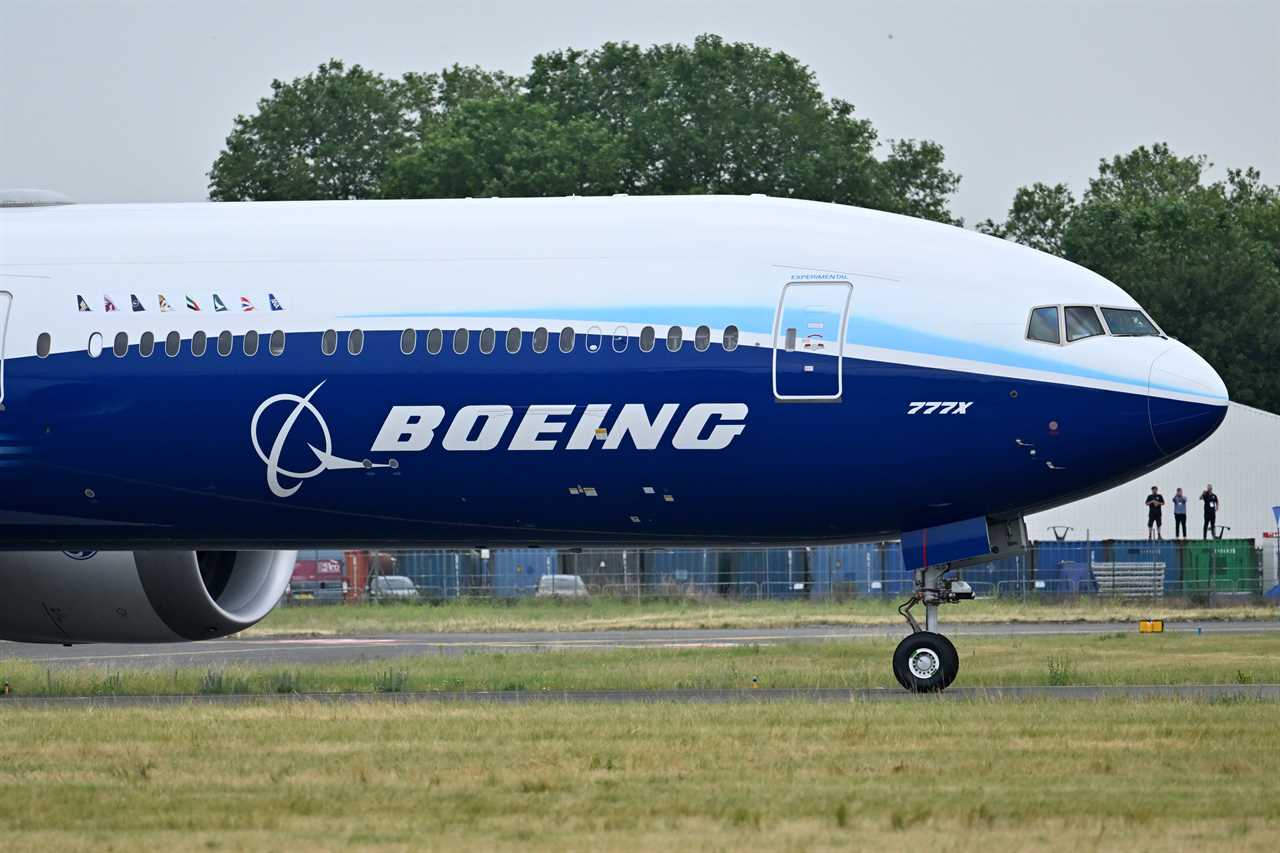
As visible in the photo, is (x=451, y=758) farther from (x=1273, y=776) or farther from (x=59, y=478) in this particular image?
(x=59, y=478)

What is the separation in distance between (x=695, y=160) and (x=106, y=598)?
2928 inches

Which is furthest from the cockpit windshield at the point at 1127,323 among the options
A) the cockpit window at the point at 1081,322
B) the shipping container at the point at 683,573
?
the shipping container at the point at 683,573

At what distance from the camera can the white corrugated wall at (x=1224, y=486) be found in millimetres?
71250

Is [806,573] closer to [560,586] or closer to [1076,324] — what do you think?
[560,586]

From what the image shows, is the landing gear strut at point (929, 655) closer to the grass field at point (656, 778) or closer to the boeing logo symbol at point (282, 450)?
the grass field at point (656, 778)

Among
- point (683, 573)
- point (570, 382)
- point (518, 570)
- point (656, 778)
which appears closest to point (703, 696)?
point (570, 382)

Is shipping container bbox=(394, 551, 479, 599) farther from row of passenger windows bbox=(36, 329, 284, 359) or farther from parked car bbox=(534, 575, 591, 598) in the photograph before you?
row of passenger windows bbox=(36, 329, 284, 359)

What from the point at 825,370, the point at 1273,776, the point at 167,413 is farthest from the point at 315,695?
the point at 1273,776

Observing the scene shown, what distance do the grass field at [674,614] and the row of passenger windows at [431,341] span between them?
1966cm

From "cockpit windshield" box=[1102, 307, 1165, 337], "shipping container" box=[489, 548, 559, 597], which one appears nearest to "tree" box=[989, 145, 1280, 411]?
"shipping container" box=[489, 548, 559, 597]

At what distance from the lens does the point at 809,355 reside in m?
23.1

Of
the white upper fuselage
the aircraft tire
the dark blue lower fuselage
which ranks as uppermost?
the white upper fuselage

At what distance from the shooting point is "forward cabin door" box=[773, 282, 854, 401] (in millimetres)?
23078

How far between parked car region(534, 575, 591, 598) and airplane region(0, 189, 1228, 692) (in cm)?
2858
